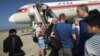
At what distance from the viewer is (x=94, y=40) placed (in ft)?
15.6

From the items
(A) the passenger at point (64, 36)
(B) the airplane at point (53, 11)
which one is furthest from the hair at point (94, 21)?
(B) the airplane at point (53, 11)

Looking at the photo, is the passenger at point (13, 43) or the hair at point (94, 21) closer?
the hair at point (94, 21)

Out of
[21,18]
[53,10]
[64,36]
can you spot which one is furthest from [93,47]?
[21,18]

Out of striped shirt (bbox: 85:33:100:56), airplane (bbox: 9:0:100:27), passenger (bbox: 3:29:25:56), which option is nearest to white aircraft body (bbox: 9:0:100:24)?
airplane (bbox: 9:0:100:27)

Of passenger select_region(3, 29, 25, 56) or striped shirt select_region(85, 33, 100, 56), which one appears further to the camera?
passenger select_region(3, 29, 25, 56)

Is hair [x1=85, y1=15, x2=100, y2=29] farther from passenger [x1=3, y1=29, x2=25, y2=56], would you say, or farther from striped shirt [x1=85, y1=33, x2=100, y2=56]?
passenger [x1=3, y1=29, x2=25, y2=56]

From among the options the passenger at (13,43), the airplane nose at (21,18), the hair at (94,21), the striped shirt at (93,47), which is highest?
the hair at (94,21)

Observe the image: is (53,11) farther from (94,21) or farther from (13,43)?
(94,21)

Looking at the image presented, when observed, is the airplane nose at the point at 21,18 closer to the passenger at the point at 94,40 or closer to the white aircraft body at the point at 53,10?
the white aircraft body at the point at 53,10

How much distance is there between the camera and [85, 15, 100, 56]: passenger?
467 cm

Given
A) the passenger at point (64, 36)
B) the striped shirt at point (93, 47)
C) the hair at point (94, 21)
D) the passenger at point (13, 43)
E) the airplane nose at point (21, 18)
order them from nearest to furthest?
1. the striped shirt at point (93, 47)
2. the hair at point (94, 21)
3. the passenger at point (64, 36)
4. the passenger at point (13, 43)
5. the airplane nose at point (21, 18)

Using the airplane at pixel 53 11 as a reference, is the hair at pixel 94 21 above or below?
above

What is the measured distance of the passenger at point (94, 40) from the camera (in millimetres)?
4671

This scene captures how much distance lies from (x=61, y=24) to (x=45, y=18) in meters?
16.5
